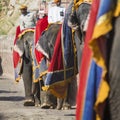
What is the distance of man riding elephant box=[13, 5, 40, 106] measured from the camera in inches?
529

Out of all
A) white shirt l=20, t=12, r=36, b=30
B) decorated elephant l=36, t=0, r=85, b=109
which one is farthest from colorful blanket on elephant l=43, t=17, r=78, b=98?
white shirt l=20, t=12, r=36, b=30

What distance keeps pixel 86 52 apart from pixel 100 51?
0.78ft

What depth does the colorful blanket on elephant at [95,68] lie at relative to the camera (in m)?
3.35

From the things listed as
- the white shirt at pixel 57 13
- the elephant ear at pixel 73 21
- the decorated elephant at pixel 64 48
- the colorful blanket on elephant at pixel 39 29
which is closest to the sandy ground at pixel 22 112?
the decorated elephant at pixel 64 48

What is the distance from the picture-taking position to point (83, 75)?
3580 millimetres

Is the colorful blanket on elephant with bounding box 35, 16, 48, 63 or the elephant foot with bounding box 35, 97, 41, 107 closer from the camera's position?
the colorful blanket on elephant with bounding box 35, 16, 48, 63

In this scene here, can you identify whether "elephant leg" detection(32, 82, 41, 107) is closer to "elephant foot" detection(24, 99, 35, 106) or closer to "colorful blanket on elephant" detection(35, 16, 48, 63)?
"elephant foot" detection(24, 99, 35, 106)

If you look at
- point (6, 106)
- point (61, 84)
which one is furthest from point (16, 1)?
point (61, 84)

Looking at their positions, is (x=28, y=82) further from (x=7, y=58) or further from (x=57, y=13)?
(x=7, y=58)

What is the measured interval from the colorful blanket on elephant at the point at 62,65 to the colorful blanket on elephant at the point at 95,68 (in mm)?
5537

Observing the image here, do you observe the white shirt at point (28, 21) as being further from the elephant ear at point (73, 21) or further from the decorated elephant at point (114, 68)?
the decorated elephant at point (114, 68)

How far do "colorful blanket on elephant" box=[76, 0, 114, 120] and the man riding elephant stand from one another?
372 inches

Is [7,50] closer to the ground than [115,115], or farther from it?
closer to the ground

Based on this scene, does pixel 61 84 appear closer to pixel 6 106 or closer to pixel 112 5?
pixel 6 106
